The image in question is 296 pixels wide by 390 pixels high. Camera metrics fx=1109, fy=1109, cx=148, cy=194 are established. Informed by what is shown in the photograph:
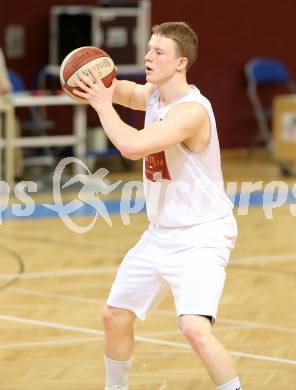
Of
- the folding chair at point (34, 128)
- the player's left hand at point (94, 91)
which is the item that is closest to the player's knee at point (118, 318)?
the player's left hand at point (94, 91)

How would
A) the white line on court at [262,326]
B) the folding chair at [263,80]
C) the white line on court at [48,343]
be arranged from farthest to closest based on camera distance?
1. the folding chair at [263,80]
2. the white line on court at [262,326]
3. the white line on court at [48,343]

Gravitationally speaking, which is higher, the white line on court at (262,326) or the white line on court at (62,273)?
the white line on court at (262,326)

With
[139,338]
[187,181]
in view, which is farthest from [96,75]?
[139,338]

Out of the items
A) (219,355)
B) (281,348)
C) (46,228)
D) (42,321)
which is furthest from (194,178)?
(46,228)

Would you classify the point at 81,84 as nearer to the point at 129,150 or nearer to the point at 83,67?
the point at 83,67

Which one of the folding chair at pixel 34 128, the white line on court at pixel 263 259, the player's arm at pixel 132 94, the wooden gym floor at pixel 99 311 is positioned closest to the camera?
the player's arm at pixel 132 94

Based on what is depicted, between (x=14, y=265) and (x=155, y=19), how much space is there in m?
6.81

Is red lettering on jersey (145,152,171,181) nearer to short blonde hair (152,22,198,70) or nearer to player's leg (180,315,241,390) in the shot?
short blonde hair (152,22,198,70)

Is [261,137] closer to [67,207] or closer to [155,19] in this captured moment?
[155,19]

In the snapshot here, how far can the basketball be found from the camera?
186 inches

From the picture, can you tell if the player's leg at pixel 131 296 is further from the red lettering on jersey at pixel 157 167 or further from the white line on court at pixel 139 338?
the white line on court at pixel 139 338

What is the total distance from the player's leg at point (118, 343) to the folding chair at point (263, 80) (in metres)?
9.98

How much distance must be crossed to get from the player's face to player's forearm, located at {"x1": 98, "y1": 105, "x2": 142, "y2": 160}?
0.25 meters

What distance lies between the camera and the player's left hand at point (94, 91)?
15.2ft
